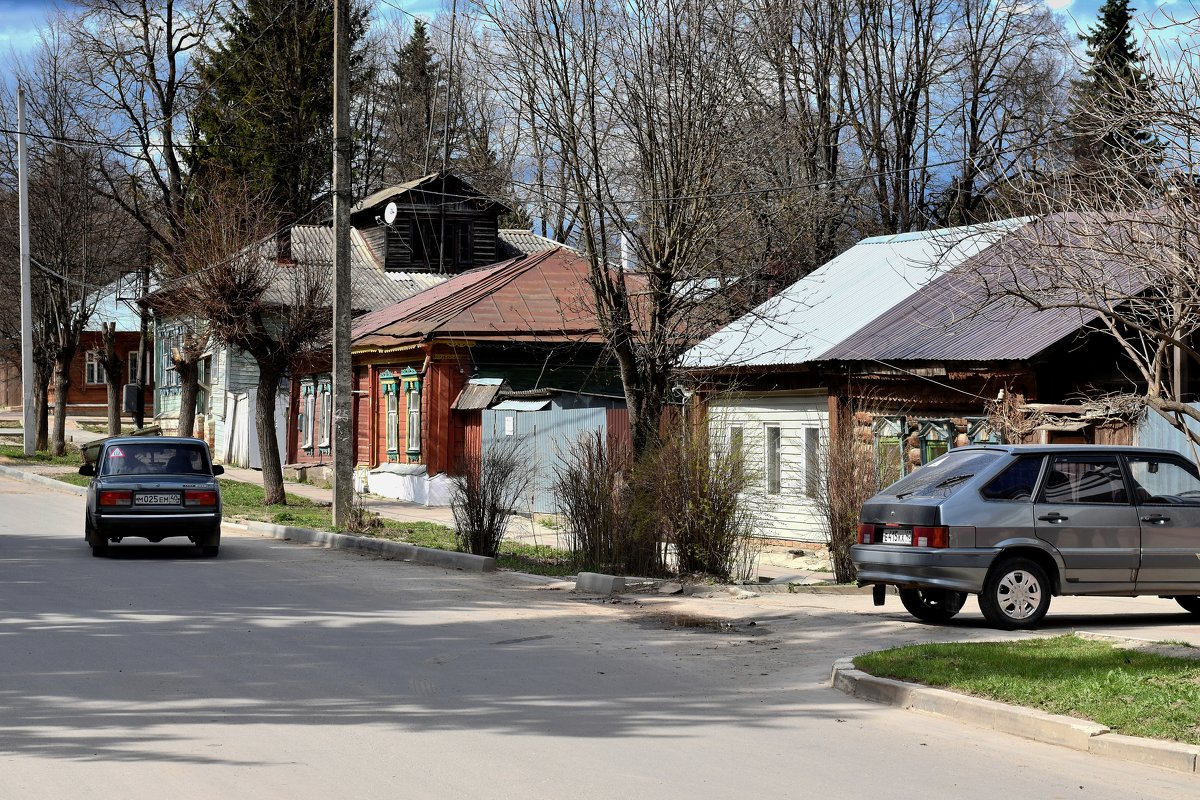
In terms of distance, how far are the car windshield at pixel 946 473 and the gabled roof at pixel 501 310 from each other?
1423 centimetres

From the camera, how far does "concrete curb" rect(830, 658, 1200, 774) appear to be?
283 inches

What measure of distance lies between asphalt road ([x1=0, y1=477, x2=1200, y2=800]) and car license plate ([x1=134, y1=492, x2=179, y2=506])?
11.1 feet

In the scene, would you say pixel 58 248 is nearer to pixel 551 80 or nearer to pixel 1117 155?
pixel 551 80

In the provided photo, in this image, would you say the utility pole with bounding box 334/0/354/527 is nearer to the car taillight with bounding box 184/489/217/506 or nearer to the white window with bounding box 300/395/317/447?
the car taillight with bounding box 184/489/217/506

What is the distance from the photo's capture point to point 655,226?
17.2 metres

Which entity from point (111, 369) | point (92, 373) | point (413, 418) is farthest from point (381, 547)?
point (92, 373)

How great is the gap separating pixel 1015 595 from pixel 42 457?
3589 cm

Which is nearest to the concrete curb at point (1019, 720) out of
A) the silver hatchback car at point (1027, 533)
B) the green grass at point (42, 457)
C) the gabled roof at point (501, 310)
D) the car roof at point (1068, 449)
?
the silver hatchback car at point (1027, 533)

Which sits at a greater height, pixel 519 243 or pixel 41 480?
pixel 519 243

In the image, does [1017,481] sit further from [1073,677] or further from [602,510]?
[602,510]

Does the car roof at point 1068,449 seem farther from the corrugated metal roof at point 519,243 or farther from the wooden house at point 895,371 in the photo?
the corrugated metal roof at point 519,243

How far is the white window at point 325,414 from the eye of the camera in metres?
38.2

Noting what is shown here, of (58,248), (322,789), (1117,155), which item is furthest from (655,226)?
(58,248)

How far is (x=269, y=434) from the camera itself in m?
26.9
